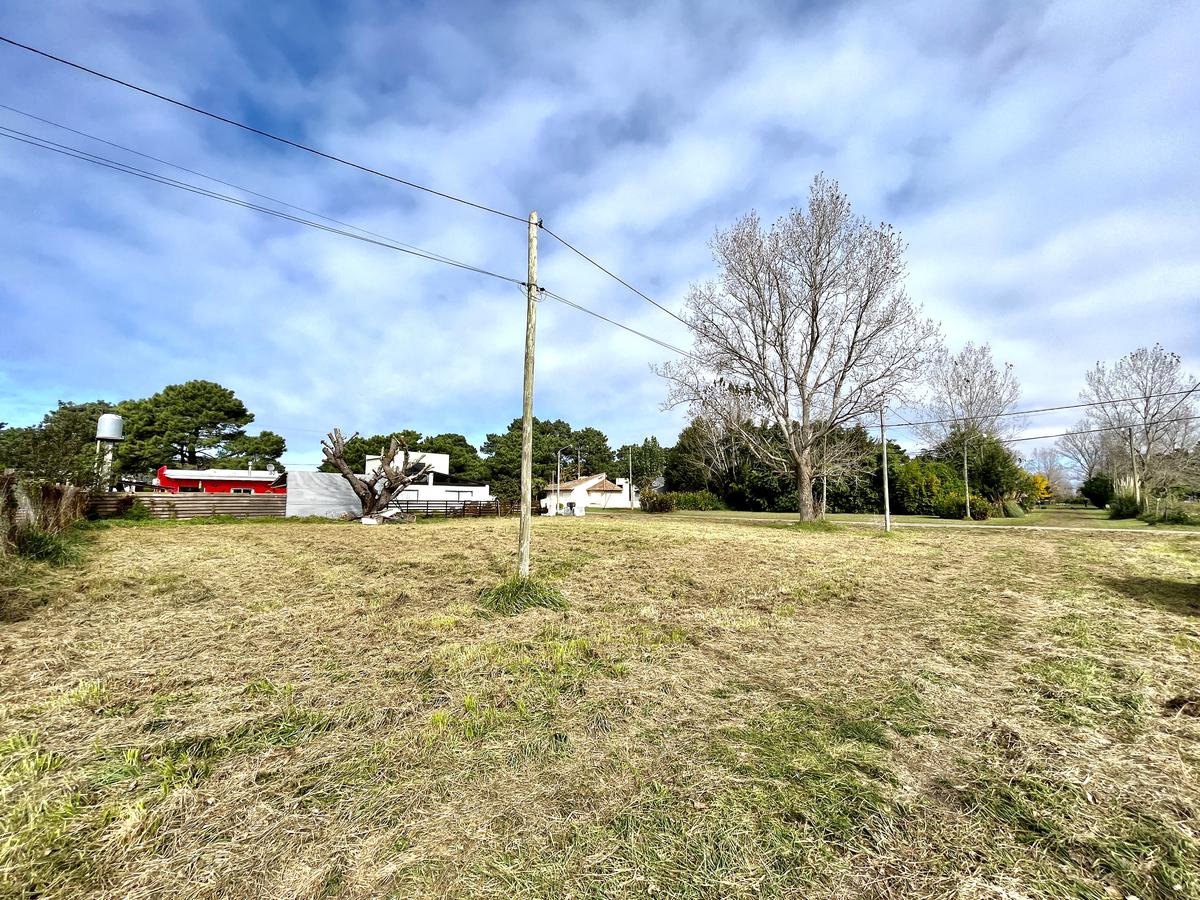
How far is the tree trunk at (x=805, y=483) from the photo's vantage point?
62.9 feet

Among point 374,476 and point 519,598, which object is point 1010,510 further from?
point 374,476

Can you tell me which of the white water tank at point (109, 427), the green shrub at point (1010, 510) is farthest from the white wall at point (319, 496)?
the green shrub at point (1010, 510)

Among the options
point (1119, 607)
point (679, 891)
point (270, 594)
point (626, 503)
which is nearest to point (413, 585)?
point (270, 594)

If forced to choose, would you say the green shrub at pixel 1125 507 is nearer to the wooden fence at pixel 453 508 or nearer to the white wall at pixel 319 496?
the wooden fence at pixel 453 508

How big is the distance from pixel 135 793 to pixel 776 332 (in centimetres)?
2067

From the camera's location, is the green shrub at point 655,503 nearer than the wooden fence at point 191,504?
No

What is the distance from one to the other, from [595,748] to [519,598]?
3795 millimetres

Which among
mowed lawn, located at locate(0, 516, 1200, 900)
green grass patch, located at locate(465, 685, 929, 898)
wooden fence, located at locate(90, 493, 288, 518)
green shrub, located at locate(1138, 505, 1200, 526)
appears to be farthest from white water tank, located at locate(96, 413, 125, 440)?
green shrub, located at locate(1138, 505, 1200, 526)

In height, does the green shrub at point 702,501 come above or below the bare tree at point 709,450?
below

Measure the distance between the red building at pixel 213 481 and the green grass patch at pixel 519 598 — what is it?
32.8 metres

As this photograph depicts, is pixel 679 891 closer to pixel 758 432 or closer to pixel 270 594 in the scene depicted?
pixel 270 594

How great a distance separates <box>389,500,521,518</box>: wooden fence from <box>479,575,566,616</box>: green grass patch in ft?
68.9

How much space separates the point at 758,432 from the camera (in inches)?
898

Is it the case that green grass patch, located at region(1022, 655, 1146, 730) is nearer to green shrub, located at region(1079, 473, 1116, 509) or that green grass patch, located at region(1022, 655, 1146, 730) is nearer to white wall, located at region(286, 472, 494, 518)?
white wall, located at region(286, 472, 494, 518)
